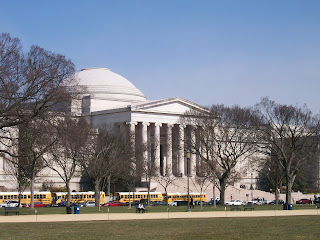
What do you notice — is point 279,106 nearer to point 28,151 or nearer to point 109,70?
point 28,151

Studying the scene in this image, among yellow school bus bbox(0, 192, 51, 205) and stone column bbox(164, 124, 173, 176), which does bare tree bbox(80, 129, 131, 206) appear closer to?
yellow school bus bbox(0, 192, 51, 205)

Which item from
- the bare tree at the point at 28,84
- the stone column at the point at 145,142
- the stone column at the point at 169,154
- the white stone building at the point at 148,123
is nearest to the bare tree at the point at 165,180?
the stone column at the point at 169,154

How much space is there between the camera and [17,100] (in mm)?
46594

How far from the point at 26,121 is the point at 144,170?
1991 inches

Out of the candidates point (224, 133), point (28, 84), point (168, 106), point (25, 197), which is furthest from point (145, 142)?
point (28, 84)

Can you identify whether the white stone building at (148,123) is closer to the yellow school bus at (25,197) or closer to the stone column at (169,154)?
the stone column at (169,154)

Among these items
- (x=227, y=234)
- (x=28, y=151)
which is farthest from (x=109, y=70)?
(x=227, y=234)

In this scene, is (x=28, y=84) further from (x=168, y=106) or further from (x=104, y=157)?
(x=168, y=106)

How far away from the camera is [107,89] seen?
436 feet

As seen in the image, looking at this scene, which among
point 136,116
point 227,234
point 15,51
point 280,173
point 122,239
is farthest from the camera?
point 136,116

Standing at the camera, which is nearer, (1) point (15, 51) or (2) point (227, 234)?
(2) point (227, 234)

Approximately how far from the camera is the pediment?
118 metres

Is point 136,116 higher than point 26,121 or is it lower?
higher

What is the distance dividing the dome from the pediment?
1355 cm
